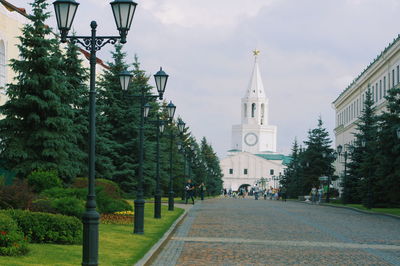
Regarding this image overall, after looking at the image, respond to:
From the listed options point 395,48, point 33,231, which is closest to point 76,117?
point 33,231

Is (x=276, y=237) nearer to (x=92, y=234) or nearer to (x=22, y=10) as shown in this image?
(x=92, y=234)

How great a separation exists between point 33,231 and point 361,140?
3734cm

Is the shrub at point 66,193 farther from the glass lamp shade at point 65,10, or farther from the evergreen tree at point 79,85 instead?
the evergreen tree at point 79,85

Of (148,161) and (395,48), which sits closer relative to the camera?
(148,161)

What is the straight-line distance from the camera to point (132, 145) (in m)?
45.2

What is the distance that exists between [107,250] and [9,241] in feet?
8.61

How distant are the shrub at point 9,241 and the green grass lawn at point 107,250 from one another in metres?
0.18

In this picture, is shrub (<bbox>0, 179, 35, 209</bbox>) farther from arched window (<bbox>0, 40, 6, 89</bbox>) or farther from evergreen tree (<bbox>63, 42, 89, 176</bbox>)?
arched window (<bbox>0, 40, 6, 89</bbox>)

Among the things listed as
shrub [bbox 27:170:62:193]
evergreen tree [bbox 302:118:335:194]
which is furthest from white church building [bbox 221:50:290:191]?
shrub [bbox 27:170:62:193]

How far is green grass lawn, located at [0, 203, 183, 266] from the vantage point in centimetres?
1111

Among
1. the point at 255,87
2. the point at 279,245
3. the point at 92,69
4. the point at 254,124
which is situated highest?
the point at 255,87

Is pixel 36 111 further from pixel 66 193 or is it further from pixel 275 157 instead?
pixel 275 157

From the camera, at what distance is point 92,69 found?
10383 millimetres

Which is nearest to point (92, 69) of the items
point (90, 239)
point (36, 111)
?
point (90, 239)
